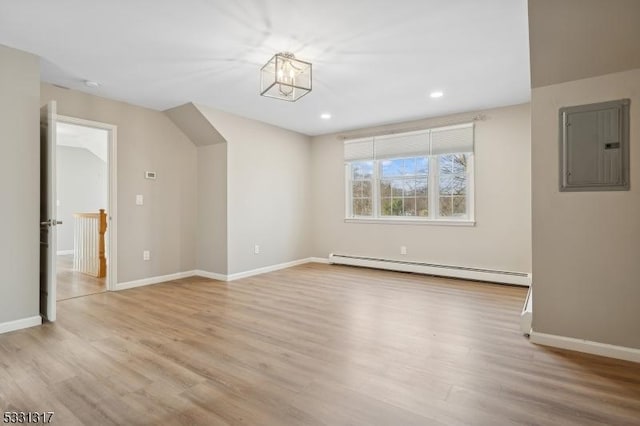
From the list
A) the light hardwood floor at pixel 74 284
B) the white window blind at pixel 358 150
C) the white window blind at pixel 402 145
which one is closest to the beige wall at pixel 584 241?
the white window blind at pixel 402 145

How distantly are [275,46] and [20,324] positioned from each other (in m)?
3.34

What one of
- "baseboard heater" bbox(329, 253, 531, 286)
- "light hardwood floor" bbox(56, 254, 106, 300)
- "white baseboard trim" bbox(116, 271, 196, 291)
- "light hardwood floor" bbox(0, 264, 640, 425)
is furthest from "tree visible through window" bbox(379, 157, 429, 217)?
"light hardwood floor" bbox(56, 254, 106, 300)

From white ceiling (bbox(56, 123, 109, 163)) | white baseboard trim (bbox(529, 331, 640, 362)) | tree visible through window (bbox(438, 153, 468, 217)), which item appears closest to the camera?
white baseboard trim (bbox(529, 331, 640, 362))

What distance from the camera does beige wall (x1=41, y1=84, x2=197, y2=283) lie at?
4295mm

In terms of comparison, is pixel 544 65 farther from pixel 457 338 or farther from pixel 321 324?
pixel 321 324

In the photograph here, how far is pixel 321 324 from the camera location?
3061mm

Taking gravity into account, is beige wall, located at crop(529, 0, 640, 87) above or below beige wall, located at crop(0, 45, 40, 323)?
above

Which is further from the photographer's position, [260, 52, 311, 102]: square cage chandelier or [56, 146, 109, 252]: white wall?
[56, 146, 109, 252]: white wall

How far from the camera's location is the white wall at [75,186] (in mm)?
7496

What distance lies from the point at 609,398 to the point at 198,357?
2554 millimetres

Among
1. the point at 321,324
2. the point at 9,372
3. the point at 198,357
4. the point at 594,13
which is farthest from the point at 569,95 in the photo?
→ the point at 9,372

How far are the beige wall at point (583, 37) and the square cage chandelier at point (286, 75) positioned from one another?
1.78 m

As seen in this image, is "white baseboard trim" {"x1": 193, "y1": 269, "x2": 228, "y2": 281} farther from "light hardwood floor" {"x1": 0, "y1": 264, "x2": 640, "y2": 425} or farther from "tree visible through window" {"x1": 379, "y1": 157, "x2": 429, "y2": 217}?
"tree visible through window" {"x1": 379, "y1": 157, "x2": 429, "y2": 217}

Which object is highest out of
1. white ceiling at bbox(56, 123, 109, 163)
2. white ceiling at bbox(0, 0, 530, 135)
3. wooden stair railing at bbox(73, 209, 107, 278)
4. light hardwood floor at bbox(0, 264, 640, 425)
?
white ceiling at bbox(56, 123, 109, 163)
